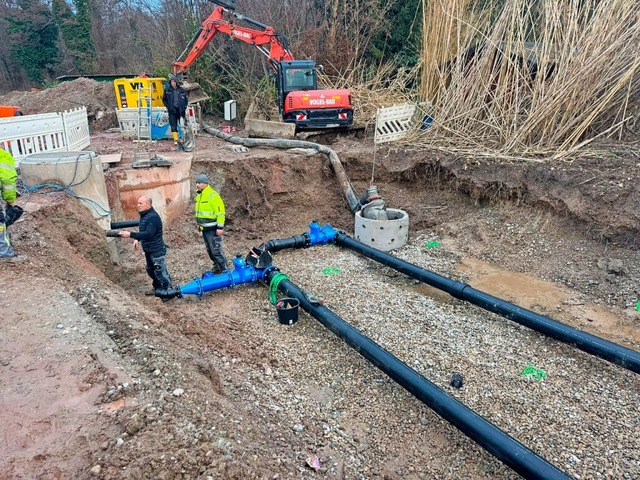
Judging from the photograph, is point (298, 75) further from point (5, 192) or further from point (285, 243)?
point (5, 192)

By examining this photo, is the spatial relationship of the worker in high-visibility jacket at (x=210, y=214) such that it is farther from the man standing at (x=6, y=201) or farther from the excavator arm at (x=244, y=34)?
the excavator arm at (x=244, y=34)

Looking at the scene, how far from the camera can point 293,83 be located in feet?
36.1

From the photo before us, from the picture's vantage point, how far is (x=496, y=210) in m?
8.39

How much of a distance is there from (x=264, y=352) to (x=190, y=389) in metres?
1.58

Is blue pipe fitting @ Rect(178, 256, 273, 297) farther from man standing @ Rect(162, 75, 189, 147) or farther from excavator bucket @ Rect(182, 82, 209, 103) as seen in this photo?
excavator bucket @ Rect(182, 82, 209, 103)

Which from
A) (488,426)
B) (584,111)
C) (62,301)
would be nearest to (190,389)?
(62,301)

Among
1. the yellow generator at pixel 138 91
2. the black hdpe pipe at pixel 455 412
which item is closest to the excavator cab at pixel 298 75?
the yellow generator at pixel 138 91

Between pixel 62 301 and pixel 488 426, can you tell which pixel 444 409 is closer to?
pixel 488 426

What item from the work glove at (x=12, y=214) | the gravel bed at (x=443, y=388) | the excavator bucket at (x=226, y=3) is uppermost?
the excavator bucket at (x=226, y=3)

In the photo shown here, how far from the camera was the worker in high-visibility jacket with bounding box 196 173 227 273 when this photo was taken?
6.49 meters

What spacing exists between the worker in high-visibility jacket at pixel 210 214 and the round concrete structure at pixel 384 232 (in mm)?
2776

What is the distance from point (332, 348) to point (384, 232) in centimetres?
346

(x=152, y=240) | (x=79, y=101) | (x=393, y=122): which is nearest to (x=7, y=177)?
(x=152, y=240)

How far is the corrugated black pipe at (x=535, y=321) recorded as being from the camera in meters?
4.39
